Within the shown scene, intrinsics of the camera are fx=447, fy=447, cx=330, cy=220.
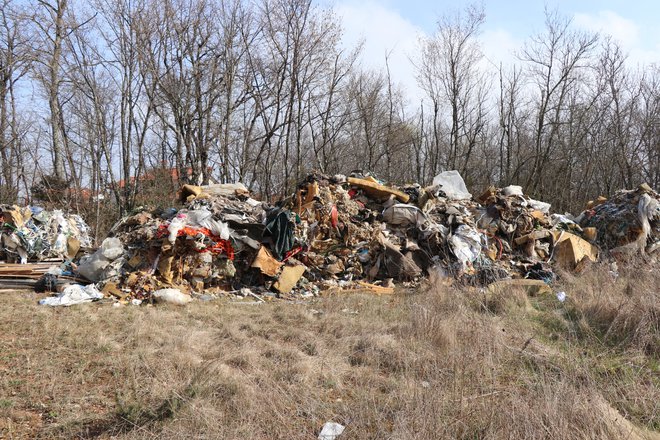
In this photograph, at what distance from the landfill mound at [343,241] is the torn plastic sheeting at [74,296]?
30 millimetres

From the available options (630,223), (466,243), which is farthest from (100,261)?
(630,223)

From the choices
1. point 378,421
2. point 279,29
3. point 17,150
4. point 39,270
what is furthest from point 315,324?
point 17,150

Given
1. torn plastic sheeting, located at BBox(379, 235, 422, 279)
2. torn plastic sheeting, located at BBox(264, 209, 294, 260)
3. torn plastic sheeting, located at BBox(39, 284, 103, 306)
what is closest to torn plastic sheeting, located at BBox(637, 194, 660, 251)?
torn plastic sheeting, located at BBox(379, 235, 422, 279)

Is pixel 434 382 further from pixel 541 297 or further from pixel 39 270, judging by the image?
pixel 39 270

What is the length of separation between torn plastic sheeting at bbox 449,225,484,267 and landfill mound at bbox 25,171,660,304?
0.06 feet

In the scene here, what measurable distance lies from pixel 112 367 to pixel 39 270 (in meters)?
5.55

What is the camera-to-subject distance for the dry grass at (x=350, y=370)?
100 inches

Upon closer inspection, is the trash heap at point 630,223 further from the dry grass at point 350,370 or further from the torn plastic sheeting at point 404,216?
the torn plastic sheeting at point 404,216

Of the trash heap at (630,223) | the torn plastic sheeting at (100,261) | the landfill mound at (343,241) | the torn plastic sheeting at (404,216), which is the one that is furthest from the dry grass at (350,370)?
the trash heap at (630,223)

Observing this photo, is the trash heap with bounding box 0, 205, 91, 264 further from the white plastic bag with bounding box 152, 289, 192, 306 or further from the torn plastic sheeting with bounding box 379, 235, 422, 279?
the torn plastic sheeting with bounding box 379, 235, 422, 279

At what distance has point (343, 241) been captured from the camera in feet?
26.5

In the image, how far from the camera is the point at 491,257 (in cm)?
796

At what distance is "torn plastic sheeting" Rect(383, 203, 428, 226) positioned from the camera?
8344mm

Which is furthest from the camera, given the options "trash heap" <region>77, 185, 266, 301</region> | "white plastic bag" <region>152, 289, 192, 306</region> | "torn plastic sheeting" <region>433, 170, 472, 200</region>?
"torn plastic sheeting" <region>433, 170, 472, 200</region>
